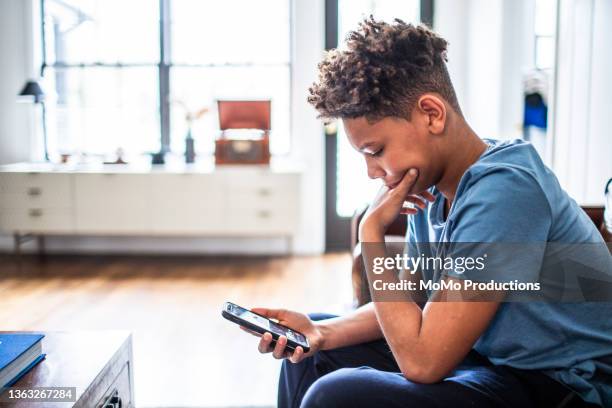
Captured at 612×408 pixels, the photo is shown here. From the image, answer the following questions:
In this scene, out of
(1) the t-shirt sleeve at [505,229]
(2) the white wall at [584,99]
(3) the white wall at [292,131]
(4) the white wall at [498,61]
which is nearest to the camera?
(1) the t-shirt sleeve at [505,229]

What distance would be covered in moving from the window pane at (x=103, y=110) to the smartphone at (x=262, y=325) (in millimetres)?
3826

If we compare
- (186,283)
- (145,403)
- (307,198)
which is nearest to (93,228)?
(186,283)

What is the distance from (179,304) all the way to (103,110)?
81.9 inches

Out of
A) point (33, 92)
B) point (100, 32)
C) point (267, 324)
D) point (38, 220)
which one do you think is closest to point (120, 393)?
point (267, 324)

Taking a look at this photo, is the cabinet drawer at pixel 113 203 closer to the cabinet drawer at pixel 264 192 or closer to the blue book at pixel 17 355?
the cabinet drawer at pixel 264 192

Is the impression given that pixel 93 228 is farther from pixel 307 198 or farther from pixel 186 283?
pixel 307 198

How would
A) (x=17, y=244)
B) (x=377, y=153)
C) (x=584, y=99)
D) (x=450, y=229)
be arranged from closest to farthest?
(x=450, y=229) < (x=377, y=153) < (x=584, y=99) < (x=17, y=244)

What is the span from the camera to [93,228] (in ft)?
14.1

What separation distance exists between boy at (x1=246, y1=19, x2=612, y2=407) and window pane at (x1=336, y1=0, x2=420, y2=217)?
353cm

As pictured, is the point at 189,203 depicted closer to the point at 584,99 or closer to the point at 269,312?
the point at 584,99

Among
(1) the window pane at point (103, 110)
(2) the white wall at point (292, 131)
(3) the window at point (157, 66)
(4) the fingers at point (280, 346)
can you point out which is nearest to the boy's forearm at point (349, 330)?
(4) the fingers at point (280, 346)

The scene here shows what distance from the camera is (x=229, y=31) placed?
15.6 feet

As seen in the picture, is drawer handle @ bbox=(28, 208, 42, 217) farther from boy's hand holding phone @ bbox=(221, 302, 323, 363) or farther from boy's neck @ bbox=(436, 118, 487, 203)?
boy's neck @ bbox=(436, 118, 487, 203)

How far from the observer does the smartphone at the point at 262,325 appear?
118 cm
